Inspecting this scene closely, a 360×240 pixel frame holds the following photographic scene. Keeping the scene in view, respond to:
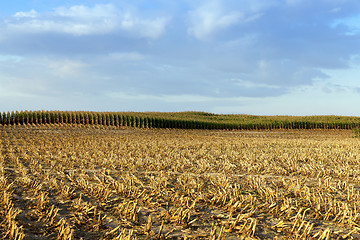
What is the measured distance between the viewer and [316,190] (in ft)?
28.3

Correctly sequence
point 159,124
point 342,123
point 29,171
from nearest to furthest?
point 29,171
point 159,124
point 342,123

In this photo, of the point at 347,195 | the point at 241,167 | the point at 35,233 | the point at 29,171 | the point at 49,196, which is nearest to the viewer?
the point at 35,233

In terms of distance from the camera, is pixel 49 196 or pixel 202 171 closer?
pixel 49 196

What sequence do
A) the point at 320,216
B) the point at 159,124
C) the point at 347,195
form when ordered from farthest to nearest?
the point at 159,124
the point at 347,195
the point at 320,216

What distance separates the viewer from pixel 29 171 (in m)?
10.8

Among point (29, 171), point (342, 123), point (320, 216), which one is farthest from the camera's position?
point (342, 123)

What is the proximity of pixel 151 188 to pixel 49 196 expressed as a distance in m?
2.31

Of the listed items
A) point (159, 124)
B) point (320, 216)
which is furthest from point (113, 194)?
point (159, 124)

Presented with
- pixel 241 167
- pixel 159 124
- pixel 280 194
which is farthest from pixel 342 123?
pixel 280 194

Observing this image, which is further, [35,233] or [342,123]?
[342,123]

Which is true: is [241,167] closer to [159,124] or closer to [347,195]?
[347,195]

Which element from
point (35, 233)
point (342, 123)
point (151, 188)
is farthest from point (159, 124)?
point (35, 233)

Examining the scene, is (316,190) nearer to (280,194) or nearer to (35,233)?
(280,194)

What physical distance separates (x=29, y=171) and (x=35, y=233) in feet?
18.8
